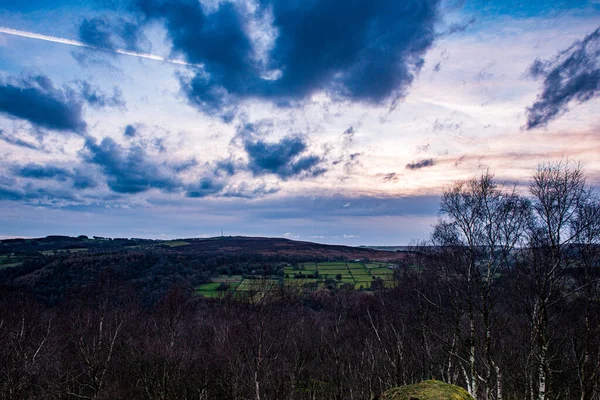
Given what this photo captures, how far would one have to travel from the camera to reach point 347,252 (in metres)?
191

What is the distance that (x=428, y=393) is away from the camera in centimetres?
823

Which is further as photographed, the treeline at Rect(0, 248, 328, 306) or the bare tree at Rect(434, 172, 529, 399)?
the treeline at Rect(0, 248, 328, 306)

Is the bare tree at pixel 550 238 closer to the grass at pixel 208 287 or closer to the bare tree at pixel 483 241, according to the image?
the bare tree at pixel 483 241

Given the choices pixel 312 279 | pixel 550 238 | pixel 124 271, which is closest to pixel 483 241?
pixel 550 238

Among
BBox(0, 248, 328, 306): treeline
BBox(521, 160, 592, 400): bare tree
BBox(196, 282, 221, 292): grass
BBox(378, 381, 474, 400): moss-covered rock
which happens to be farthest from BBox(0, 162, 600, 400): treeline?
BBox(196, 282, 221, 292): grass

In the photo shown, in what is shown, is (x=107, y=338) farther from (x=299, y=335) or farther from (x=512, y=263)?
(x=512, y=263)

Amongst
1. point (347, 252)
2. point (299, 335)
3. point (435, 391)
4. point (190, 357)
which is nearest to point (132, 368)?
point (190, 357)

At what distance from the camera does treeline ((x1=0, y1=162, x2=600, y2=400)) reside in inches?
Result: 840

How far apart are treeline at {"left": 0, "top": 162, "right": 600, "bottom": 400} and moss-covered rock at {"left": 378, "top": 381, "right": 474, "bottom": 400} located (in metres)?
13.9

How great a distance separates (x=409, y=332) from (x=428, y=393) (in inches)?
1366

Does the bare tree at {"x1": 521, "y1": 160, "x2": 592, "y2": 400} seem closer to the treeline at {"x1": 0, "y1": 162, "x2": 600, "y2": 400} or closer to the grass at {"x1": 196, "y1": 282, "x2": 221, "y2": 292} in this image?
the treeline at {"x1": 0, "y1": 162, "x2": 600, "y2": 400}

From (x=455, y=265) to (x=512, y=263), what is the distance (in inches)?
A: 168

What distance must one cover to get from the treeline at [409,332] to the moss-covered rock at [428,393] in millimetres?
13881

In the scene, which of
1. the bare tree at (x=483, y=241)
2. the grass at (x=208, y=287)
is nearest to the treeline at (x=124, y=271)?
the grass at (x=208, y=287)
